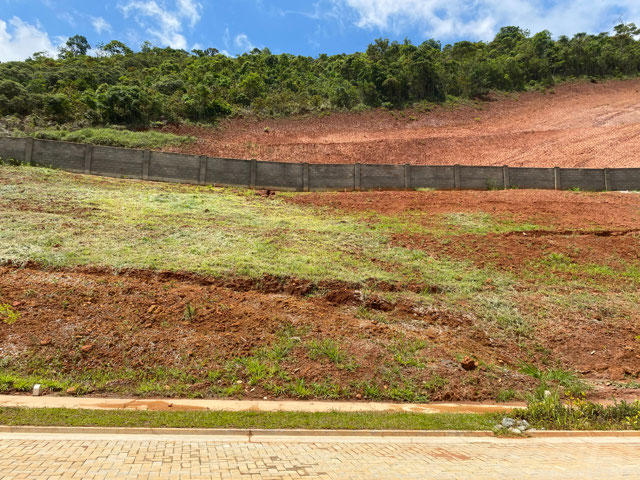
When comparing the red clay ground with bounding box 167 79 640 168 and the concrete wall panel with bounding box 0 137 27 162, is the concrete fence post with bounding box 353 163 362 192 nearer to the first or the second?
the red clay ground with bounding box 167 79 640 168

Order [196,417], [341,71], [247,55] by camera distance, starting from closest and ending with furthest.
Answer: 1. [196,417]
2. [341,71]
3. [247,55]

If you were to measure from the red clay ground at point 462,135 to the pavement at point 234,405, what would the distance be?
1199 inches

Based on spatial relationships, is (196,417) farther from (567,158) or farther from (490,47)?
Answer: (490,47)

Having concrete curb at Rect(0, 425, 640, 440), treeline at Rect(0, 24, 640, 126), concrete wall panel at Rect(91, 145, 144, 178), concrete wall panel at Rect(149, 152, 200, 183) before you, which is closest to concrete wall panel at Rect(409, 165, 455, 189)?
concrete wall panel at Rect(149, 152, 200, 183)

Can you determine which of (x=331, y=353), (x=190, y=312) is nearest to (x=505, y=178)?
(x=331, y=353)

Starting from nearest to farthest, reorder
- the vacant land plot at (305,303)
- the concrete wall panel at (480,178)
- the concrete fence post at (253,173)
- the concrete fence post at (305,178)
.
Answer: the vacant land plot at (305,303) → the concrete fence post at (253,173) → the concrete fence post at (305,178) → the concrete wall panel at (480,178)

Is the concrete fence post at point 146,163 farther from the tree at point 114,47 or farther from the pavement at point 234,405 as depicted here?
the tree at point 114,47

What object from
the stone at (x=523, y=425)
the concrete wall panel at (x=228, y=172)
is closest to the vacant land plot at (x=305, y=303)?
the stone at (x=523, y=425)

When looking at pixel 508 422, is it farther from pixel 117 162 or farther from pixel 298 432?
pixel 117 162

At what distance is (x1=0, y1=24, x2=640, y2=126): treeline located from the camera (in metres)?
36.8

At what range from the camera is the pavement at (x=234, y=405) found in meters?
6.36

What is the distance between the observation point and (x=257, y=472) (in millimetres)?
4363

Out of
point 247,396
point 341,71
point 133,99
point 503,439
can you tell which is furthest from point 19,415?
point 341,71

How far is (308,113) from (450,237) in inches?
1403
